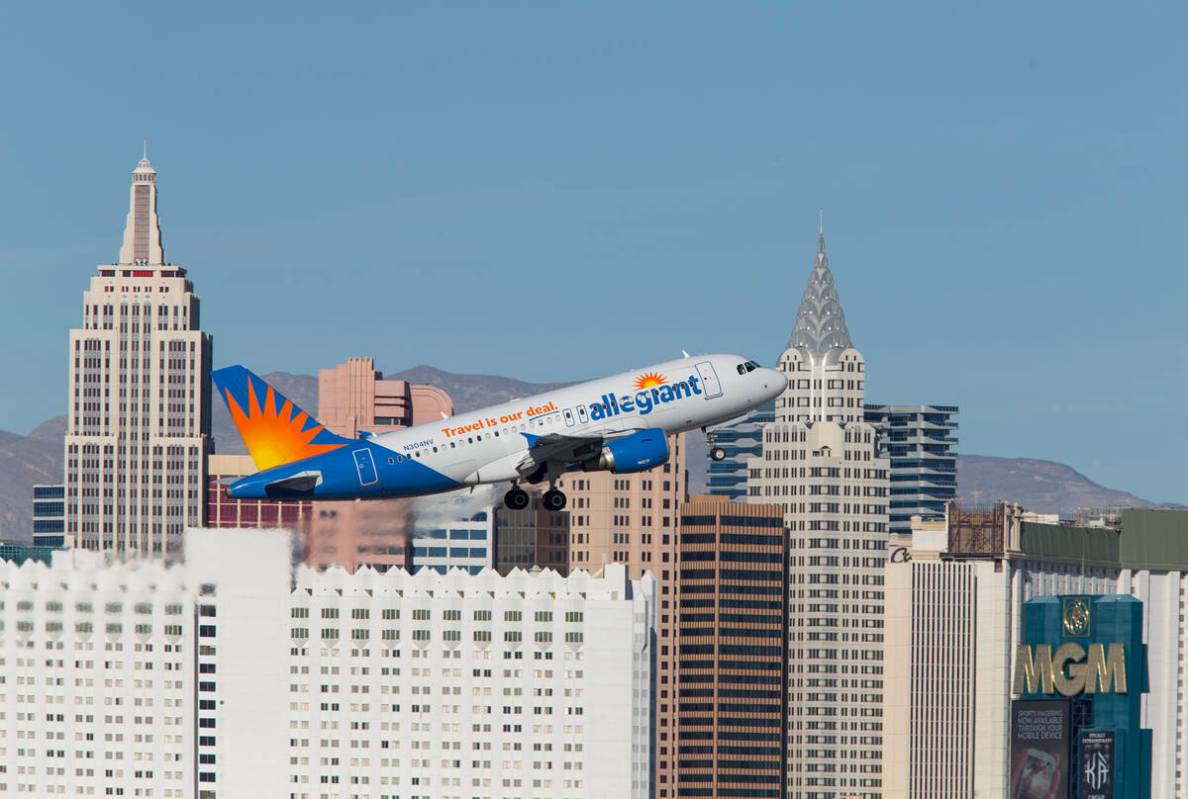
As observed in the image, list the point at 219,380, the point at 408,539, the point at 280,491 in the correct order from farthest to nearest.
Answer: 1. the point at 408,539
2. the point at 219,380
3. the point at 280,491

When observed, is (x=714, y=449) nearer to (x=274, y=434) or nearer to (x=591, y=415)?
(x=591, y=415)

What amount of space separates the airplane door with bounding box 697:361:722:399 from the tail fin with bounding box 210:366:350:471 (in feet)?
67.9

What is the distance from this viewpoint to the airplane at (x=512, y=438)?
15525 cm

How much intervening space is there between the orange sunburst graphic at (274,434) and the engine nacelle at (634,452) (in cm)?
1538

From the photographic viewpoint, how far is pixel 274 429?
536ft

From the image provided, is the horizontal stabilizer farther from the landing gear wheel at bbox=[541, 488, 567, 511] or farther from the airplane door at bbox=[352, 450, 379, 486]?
the landing gear wheel at bbox=[541, 488, 567, 511]

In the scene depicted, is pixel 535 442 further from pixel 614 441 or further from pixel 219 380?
pixel 219 380

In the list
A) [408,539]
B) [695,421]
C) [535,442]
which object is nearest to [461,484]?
[535,442]

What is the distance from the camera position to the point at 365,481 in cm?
15500

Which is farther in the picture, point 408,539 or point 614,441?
point 408,539

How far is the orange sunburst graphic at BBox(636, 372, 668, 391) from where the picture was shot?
161 metres

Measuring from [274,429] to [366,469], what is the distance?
1060cm

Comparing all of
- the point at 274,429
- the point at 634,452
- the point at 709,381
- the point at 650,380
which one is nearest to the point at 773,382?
the point at 709,381

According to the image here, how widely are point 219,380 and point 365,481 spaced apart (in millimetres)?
18006
